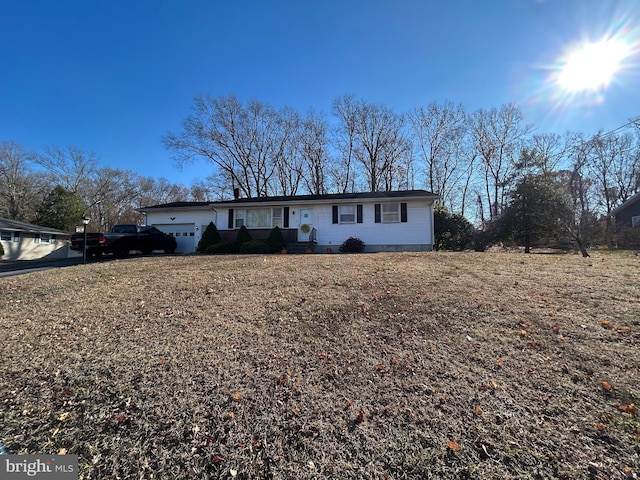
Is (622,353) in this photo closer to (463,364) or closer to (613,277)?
(463,364)

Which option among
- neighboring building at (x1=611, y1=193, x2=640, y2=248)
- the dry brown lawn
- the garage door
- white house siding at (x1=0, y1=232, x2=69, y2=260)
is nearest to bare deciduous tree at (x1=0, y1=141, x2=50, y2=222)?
white house siding at (x1=0, y1=232, x2=69, y2=260)

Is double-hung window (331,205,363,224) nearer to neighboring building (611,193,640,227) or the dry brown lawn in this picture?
the dry brown lawn

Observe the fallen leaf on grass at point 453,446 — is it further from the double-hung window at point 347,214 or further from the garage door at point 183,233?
the garage door at point 183,233

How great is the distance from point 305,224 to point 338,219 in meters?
1.78

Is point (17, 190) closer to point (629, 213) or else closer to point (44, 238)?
point (44, 238)

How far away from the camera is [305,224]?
16.0 meters

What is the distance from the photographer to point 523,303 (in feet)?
16.3

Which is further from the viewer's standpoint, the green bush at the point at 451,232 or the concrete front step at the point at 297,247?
the green bush at the point at 451,232

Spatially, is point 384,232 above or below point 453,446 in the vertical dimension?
above

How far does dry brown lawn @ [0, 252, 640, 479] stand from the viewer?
7.41 feet

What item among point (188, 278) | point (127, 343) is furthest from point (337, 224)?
point (127, 343)

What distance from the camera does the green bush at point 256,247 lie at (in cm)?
1437

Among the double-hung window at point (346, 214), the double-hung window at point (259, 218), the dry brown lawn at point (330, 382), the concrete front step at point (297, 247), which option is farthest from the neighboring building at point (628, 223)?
the double-hung window at point (259, 218)

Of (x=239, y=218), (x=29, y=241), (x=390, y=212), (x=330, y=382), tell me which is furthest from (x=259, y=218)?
(x=29, y=241)
